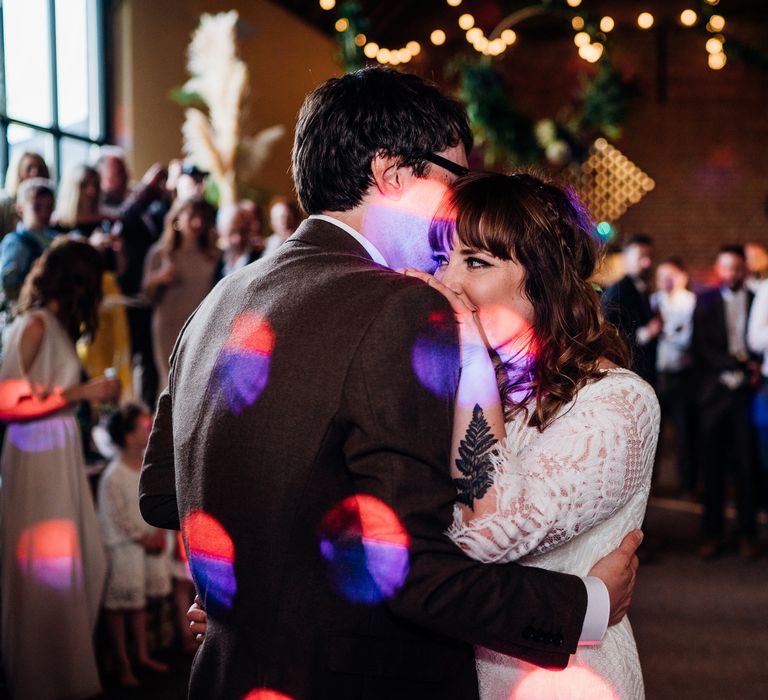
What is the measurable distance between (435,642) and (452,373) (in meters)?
0.36

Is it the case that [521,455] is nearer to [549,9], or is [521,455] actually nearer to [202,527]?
[202,527]

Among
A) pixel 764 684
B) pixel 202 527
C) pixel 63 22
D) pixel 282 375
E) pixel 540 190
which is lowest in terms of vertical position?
pixel 764 684

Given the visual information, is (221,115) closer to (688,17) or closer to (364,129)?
(688,17)

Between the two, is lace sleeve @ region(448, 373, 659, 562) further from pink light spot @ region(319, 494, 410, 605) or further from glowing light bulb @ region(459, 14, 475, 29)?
glowing light bulb @ region(459, 14, 475, 29)

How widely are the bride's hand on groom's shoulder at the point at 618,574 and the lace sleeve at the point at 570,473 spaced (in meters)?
0.06

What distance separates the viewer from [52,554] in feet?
10.2

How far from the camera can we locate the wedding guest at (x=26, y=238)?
12.1 ft

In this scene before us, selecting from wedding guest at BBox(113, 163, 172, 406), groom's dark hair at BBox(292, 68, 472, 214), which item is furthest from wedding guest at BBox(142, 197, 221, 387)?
groom's dark hair at BBox(292, 68, 472, 214)

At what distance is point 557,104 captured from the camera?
1138 cm

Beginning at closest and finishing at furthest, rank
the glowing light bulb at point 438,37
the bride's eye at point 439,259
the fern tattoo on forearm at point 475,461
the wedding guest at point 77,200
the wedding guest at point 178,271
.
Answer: the fern tattoo on forearm at point 475,461 → the bride's eye at point 439,259 → the wedding guest at point 77,200 → the wedding guest at point 178,271 → the glowing light bulb at point 438,37

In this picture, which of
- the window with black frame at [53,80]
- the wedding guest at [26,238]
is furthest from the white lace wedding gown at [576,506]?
the window with black frame at [53,80]

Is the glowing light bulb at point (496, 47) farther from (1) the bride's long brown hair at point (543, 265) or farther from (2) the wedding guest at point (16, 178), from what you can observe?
(1) the bride's long brown hair at point (543, 265)

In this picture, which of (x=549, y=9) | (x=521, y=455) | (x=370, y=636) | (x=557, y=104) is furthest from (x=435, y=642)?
(x=557, y=104)

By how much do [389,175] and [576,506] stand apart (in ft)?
1.74
